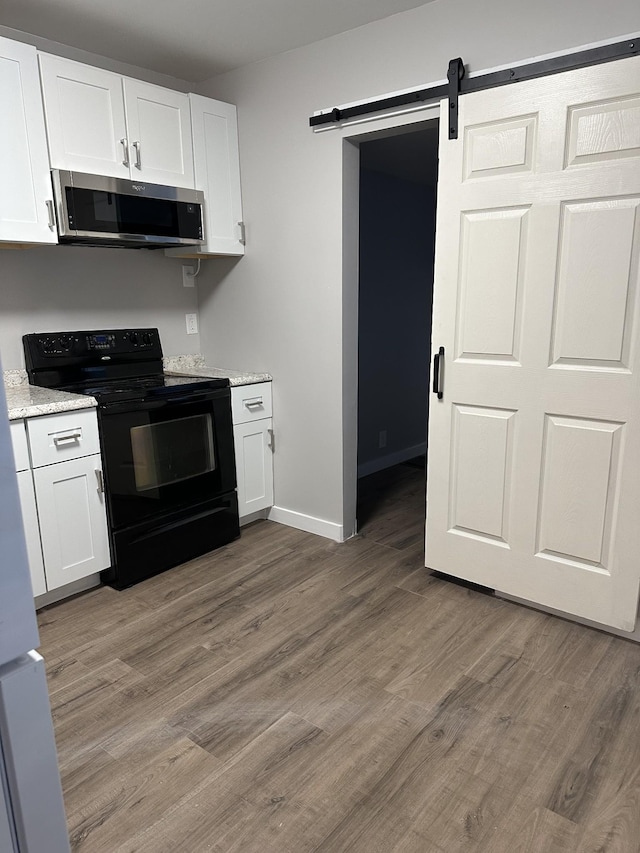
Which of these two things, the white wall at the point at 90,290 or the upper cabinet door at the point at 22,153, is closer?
the upper cabinet door at the point at 22,153

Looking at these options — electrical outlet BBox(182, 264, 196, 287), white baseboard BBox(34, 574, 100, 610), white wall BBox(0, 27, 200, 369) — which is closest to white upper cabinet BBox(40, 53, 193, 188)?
white wall BBox(0, 27, 200, 369)

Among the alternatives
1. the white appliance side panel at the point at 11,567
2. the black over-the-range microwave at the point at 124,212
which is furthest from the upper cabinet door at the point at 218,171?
the white appliance side panel at the point at 11,567

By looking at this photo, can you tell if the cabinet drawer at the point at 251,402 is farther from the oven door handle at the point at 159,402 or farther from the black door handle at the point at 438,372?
the black door handle at the point at 438,372

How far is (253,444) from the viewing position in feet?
10.9

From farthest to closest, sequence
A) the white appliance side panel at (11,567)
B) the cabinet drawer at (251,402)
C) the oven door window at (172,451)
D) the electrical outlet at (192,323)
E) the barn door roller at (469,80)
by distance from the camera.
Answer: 1. the electrical outlet at (192,323)
2. the cabinet drawer at (251,402)
3. the oven door window at (172,451)
4. the barn door roller at (469,80)
5. the white appliance side panel at (11,567)

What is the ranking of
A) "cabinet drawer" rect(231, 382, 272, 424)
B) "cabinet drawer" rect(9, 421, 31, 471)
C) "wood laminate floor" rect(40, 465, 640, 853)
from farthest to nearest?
"cabinet drawer" rect(231, 382, 272, 424) < "cabinet drawer" rect(9, 421, 31, 471) < "wood laminate floor" rect(40, 465, 640, 853)

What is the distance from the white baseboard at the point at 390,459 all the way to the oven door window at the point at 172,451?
1.65 meters

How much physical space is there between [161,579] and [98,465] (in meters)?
0.64

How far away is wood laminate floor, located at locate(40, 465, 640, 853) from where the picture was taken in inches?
58.8

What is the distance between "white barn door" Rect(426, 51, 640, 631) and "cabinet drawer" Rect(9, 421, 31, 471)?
5.56 feet

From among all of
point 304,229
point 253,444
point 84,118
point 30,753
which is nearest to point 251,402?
point 253,444

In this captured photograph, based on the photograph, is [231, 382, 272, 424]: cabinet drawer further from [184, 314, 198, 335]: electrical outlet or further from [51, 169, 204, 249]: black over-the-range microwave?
[51, 169, 204, 249]: black over-the-range microwave

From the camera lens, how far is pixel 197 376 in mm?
3182

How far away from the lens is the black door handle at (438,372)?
2525 millimetres
